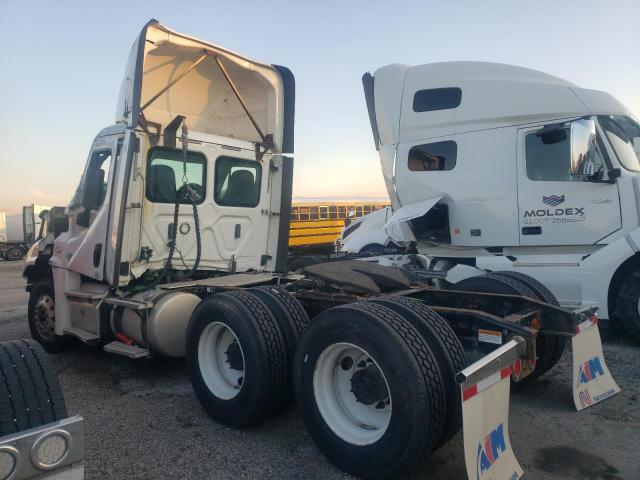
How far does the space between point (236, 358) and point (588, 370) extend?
2.73m

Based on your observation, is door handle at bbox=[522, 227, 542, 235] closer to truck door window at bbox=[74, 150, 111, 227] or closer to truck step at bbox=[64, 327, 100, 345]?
truck door window at bbox=[74, 150, 111, 227]

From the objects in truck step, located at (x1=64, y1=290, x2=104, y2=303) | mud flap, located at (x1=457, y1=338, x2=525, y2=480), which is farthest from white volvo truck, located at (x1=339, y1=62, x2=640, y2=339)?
truck step, located at (x1=64, y1=290, x2=104, y2=303)

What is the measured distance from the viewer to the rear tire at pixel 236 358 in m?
3.57

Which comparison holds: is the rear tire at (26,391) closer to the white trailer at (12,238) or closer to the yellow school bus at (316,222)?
the yellow school bus at (316,222)

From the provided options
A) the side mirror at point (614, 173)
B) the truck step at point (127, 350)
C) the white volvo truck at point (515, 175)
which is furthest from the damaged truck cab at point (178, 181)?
the side mirror at point (614, 173)

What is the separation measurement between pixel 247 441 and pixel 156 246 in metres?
2.72

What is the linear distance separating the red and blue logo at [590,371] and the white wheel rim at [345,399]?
170 cm

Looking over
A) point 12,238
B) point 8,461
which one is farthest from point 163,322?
point 12,238

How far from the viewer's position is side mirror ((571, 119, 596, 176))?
19.4 feet

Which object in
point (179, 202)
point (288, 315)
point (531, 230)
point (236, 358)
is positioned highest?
point (179, 202)

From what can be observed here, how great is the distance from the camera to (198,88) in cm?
605

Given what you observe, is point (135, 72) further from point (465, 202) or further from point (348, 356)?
point (465, 202)

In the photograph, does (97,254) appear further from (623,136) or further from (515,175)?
(623,136)

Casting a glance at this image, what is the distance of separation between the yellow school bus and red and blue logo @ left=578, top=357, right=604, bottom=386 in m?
11.5
